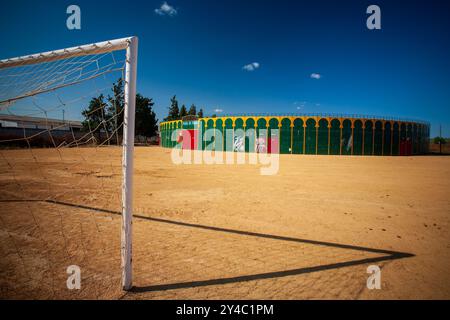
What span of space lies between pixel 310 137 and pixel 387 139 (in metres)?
12.6

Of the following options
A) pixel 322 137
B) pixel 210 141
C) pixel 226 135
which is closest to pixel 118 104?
pixel 226 135

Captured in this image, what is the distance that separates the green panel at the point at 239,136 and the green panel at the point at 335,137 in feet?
41.7

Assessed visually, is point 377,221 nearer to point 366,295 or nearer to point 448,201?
point 366,295

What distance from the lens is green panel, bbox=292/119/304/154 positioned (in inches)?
1217

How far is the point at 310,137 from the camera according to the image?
30.8m

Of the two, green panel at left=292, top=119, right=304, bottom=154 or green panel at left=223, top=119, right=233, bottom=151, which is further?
green panel at left=223, top=119, right=233, bottom=151

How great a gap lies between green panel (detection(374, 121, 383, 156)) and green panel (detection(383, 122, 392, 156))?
32.5 inches

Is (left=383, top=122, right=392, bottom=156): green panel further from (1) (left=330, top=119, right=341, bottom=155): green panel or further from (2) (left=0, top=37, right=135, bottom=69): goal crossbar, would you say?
(2) (left=0, top=37, right=135, bottom=69): goal crossbar

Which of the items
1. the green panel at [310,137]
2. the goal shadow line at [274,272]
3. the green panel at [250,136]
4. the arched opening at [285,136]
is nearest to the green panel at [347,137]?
the green panel at [310,137]

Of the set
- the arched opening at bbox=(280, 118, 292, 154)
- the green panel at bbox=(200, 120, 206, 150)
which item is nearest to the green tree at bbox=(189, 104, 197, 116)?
the green panel at bbox=(200, 120, 206, 150)

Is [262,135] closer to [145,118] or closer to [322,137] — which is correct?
[322,137]

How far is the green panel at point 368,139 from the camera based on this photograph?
31.3 m

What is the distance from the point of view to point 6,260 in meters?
3.02
